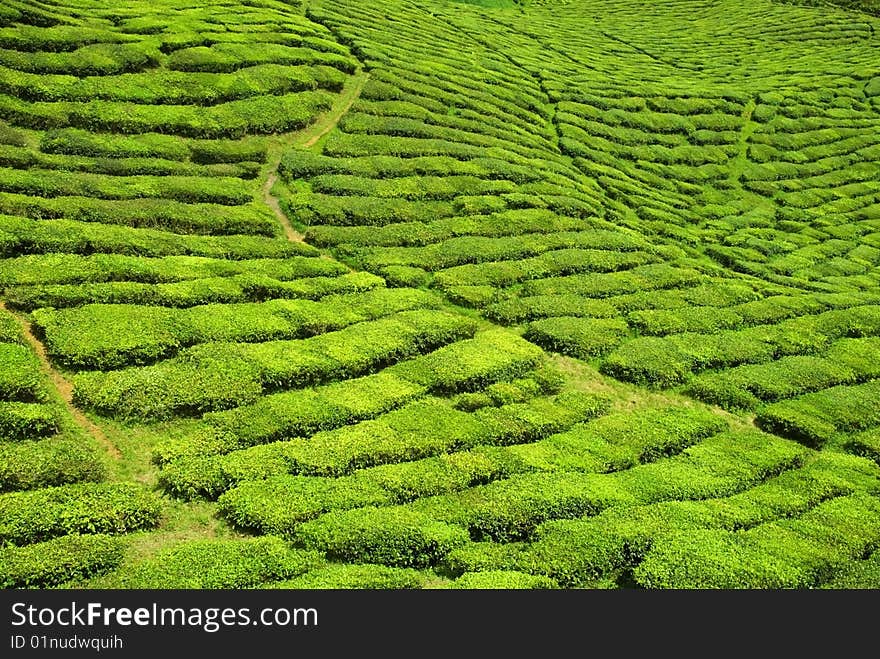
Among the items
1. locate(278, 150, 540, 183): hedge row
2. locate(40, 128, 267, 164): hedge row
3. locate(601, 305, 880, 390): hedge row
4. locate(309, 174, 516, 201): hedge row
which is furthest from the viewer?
locate(278, 150, 540, 183): hedge row

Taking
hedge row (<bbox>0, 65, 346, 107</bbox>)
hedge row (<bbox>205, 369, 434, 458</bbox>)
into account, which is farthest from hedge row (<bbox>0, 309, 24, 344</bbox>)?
hedge row (<bbox>0, 65, 346, 107</bbox>)

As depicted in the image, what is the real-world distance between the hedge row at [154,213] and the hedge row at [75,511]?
1428 centimetres

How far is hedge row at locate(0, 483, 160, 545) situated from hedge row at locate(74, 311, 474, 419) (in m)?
3.03

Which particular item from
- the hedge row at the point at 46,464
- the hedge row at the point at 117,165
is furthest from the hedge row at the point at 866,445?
the hedge row at the point at 117,165

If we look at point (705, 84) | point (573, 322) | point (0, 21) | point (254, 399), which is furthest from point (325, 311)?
point (705, 84)

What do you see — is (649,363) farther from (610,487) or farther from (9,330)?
(9,330)

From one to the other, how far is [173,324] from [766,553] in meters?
18.9

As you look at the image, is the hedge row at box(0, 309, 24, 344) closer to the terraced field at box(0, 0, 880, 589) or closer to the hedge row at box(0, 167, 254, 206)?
the terraced field at box(0, 0, 880, 589)

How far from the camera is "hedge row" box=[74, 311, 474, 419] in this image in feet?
61.5

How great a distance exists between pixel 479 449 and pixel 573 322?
993 centimetres

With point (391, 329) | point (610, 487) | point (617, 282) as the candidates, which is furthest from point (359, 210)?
point (610, 487)

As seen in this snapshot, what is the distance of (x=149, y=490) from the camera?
655 inches

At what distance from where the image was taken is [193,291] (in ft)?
78.0

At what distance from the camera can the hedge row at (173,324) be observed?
1984 centimetres
